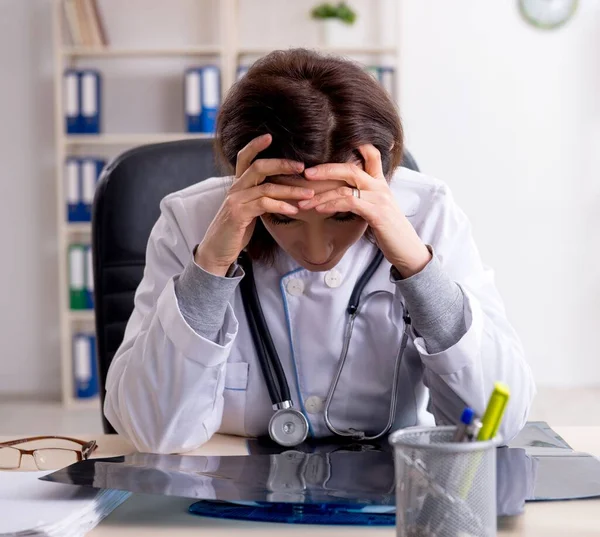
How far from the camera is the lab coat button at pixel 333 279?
1291 millimetres

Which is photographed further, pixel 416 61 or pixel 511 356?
pixel 416 61

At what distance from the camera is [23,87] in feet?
14.0

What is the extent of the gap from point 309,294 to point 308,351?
8 cm

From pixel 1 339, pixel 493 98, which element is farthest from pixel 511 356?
pixel 1 339

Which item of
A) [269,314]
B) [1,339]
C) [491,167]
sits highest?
[491,167]

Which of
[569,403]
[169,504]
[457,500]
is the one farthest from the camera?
[569,403]

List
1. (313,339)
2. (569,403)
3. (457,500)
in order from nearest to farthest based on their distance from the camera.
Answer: (457,500), (313,339), (569,403)

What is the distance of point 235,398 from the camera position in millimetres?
1255

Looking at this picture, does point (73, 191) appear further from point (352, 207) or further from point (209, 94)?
point (352, 207)

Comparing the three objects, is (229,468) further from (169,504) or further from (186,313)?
(186,313)

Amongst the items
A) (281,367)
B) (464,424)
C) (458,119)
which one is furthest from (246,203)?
(458,119)

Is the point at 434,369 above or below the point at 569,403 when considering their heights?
above

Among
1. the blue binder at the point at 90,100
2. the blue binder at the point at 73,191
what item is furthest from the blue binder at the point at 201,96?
the blue binder at the point at 73,191

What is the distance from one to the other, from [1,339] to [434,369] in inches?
141
